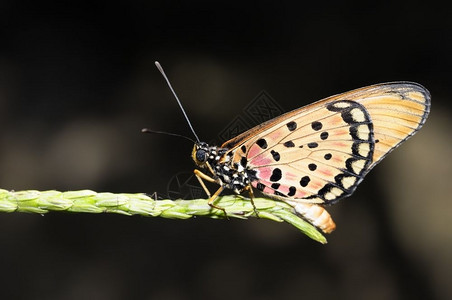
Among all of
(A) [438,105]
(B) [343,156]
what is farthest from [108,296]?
(A) [438,105]

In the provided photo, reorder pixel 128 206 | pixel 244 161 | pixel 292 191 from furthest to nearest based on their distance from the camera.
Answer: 1. pixel 244 161
2. pixel 292 191
3. pixel 128 206

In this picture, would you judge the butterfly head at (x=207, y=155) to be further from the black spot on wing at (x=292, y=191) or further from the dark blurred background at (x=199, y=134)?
the dark blurred background at (x=199, y=134)

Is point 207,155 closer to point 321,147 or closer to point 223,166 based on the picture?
point 223,166

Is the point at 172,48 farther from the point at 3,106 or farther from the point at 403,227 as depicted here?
the point at 403,227

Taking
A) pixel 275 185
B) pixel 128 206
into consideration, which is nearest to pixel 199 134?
pixel 275 185

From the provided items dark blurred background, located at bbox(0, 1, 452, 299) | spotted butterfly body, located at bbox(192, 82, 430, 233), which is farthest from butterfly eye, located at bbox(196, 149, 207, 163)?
dark blurred background, located at bbox(0, 1, 452, 299)

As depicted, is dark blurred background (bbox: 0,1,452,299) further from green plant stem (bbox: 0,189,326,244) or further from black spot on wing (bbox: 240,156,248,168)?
green plant stem (bbox: 0,189,326,244)
